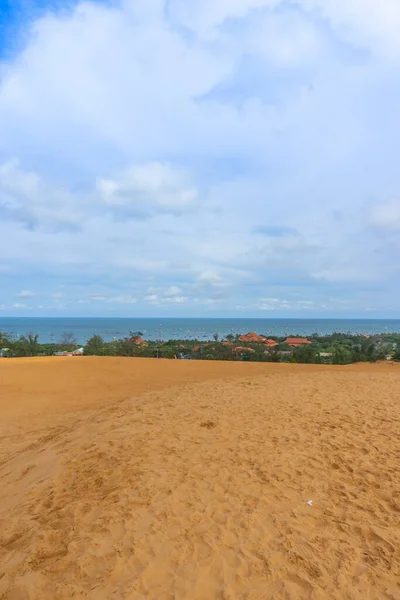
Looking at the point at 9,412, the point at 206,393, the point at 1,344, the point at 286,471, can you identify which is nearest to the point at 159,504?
the point at 286,471

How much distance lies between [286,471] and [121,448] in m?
2.45

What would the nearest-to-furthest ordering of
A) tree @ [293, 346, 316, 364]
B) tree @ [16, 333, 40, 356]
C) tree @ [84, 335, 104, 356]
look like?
tree @ [293, 346, 316, 364], tree @ [84, 335, 104, 356], tree @ [16, 333, 40, 356]

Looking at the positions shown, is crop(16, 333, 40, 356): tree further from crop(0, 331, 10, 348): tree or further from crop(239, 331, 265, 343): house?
crop(239, 331, 265, 343): house

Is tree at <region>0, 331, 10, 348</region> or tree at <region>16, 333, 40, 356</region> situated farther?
tree at <region>0, 331, 10, 348</region>

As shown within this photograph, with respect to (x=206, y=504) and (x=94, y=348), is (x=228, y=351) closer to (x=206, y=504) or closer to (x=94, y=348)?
(x=94, y=348)

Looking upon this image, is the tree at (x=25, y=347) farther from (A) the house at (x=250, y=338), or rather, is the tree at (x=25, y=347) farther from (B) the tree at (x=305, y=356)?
(B) the tree at (x=305, y=356)

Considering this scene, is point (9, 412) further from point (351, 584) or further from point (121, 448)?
point (351, 584)

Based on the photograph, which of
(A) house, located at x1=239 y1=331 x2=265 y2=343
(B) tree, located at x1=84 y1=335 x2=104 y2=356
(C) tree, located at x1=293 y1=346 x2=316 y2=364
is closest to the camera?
(C) tree, located at x1=293 y1=346 x2=316 y2=364

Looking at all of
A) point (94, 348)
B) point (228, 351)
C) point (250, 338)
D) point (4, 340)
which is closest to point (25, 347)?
point (4, 340)

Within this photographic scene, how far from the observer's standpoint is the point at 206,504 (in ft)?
13.6

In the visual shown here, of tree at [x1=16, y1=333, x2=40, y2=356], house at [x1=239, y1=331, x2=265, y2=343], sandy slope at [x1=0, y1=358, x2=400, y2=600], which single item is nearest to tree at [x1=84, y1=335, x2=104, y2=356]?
tree at [x1=16, y1=333, x2=40, y2=356]

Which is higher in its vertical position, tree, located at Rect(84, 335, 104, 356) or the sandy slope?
tree, located at Rect(84, 335, 104, 356)

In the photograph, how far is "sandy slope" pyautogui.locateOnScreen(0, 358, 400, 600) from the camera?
10.2 feet

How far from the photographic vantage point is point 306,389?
1059 centimetres
